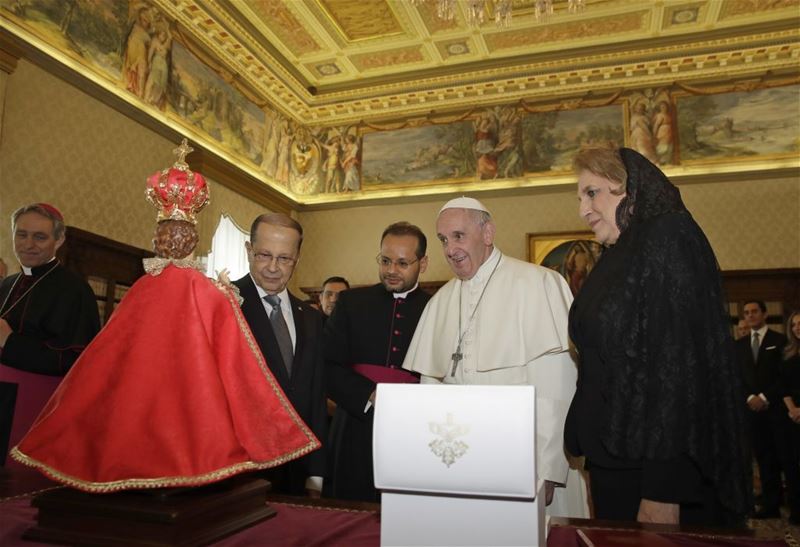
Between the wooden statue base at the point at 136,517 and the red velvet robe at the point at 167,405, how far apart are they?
0.04 meters

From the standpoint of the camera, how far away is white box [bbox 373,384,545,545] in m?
1.00

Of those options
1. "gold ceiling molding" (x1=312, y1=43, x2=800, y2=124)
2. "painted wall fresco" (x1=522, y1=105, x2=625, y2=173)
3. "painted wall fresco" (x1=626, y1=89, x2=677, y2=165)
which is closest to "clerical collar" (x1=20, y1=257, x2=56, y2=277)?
"painted wall fresco" (x1=522, y1=105, x2=625, y2=173)

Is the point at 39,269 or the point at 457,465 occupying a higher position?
the point at 39,269

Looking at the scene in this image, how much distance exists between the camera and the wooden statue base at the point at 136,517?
116 centimetres

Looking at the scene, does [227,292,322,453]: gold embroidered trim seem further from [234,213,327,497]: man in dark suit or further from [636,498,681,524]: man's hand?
[234,213,327,497]: man in dark suit

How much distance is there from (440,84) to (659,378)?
36.1 feet

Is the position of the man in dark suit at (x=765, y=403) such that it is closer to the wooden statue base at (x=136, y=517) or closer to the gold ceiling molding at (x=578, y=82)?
the gold ceiling molding at (x=578, y=82)

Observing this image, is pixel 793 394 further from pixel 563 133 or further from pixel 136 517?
pixel 136 517

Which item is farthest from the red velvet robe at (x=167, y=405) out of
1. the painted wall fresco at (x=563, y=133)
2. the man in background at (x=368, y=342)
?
the painted wall fresco at (x=563, y=133)

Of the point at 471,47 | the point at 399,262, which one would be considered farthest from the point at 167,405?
the point at 471,47

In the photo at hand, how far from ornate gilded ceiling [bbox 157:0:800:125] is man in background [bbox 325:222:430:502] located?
7.67m

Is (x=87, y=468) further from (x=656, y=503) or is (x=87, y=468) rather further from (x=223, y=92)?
(x=223, y=92)

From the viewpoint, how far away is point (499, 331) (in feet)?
8.25

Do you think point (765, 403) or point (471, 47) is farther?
point (471, 47)
